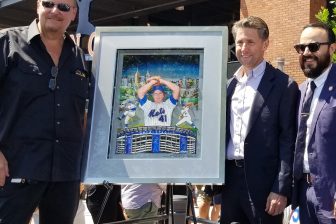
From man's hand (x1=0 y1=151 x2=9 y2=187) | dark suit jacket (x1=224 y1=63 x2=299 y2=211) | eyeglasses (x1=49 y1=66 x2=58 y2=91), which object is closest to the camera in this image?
man's hand (x1=0 y1=151 x2=9 y2=187)

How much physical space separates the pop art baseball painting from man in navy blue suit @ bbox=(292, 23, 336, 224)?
698 mm

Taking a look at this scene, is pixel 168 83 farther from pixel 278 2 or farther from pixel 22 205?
pixel 278 2

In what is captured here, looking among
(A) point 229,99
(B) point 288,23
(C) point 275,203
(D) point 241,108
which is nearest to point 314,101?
(D) point 241,108

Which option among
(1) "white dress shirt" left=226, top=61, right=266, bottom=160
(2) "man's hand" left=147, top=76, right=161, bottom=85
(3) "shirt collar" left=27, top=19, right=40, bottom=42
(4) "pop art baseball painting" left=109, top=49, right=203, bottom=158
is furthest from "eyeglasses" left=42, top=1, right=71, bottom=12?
(1) "white dress shirt" left=226, top=61, right=266, bottom=160

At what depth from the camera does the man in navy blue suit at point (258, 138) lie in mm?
3195

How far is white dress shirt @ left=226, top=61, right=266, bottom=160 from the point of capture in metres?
3.29

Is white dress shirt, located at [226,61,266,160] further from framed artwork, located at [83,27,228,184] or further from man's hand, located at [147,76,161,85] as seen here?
man's hand, located at [147,76,161,85]

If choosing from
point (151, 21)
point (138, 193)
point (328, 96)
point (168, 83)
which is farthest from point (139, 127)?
point (151, 21)

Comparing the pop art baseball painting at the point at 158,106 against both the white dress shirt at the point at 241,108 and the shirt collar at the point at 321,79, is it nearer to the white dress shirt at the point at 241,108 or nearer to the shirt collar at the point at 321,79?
the white dress shirt at the point at 241,108

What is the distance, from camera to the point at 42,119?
3059 millimetres

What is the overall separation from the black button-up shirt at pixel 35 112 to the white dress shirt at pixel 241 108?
1063 mm

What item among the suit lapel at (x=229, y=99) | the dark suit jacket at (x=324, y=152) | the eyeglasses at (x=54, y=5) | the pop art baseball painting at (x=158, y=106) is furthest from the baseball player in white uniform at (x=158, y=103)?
the dark suit jacket at (x=324, y=152)

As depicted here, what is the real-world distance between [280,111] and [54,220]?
1672 mm

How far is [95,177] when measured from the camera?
3.20 metres
